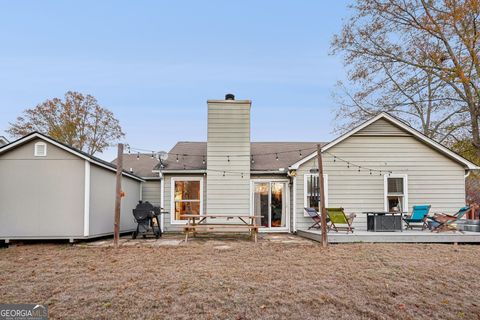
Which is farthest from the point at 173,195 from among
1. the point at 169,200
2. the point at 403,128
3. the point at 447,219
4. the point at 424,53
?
the point at 424,53

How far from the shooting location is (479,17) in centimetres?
1380

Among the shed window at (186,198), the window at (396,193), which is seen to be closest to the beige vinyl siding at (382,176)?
the window at (396,193)

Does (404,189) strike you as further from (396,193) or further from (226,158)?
(226,158)

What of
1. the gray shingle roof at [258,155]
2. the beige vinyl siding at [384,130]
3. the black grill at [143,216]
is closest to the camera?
the black grill at [143,216]

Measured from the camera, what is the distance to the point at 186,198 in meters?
12.4

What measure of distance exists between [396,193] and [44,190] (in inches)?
425

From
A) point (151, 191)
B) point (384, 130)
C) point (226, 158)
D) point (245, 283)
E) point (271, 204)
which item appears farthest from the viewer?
point (151, 191)

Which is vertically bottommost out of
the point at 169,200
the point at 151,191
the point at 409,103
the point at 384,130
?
the point at 169,200

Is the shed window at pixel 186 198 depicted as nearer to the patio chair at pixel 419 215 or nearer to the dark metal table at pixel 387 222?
the dark metal table at pixel 387 222

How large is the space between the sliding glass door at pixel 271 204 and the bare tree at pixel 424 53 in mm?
8573

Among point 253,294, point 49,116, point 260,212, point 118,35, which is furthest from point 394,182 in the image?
point 49,116

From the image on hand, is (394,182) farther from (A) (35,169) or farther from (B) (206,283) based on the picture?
(A) (35,169)

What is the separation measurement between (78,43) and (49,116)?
35.1 feet

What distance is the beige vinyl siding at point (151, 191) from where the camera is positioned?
525 inches
